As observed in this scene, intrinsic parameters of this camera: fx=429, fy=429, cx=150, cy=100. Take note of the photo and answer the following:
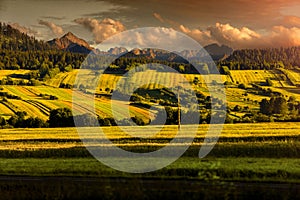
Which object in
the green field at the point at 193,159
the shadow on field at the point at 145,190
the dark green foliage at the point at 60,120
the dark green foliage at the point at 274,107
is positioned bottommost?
the dark green foliage at the point at 60,120

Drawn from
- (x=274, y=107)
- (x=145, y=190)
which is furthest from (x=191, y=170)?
(x=274, y=107)

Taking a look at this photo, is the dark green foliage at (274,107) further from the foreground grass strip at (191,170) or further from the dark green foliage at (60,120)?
the foreground grass strip at (191,170)

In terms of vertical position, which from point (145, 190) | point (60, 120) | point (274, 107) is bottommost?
point (60, 120)

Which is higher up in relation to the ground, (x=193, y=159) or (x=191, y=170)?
(x=191, y=170)

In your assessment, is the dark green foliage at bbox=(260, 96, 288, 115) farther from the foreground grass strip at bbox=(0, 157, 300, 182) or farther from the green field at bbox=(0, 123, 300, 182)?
the foreground grass strip at bbox=(0, 157, 300, 182)

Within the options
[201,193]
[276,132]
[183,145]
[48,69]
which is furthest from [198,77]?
[201,193]

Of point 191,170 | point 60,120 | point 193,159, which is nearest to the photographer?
point 191,170

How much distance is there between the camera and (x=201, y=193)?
858 inches

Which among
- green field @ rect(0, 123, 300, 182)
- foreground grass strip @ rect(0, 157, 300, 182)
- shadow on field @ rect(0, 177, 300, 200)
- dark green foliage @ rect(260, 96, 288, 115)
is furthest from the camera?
dark green foliage @ rect(260, 96, 288, 115)

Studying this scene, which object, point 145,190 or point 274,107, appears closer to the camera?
point 145,190

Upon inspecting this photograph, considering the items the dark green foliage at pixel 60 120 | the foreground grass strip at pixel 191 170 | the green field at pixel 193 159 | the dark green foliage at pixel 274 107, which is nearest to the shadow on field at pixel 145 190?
the green field at pixel 193 159

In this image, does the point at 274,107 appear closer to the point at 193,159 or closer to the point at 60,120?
the point at 60,120

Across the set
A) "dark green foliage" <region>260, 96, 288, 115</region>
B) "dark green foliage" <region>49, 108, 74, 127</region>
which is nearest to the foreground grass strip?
"dark green foliage" <region>49, 108, 74, 127</region>

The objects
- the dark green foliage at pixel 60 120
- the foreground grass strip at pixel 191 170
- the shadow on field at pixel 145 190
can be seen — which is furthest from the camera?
the dark green foliage at pixel 60 120
